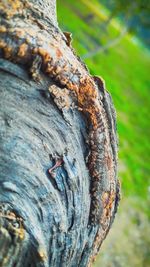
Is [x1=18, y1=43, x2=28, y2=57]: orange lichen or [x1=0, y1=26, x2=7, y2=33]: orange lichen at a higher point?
[x1=0, y1=26, x2=7, y2=33]: orange lichen

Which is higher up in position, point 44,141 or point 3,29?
point 3,29

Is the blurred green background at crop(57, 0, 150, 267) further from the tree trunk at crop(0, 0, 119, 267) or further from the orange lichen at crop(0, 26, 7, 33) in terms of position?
the orange lichen at crop(0, 26, 7, 33)

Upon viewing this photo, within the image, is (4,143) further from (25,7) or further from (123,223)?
(123,223)

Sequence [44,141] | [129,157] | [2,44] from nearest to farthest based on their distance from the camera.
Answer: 1. [2,44]
2. [44,141]
3. [129,157]

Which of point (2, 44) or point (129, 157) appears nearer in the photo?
point (2, 44)

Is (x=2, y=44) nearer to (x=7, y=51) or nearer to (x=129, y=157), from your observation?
(x=7, y=51)

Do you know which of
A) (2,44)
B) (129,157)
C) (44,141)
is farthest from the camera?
(129,157)

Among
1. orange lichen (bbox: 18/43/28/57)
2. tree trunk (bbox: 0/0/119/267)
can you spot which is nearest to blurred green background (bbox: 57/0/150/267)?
tree trunk (bbox: 0/0/119/267)

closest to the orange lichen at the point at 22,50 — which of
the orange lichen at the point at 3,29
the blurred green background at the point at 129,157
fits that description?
the orange lichen at the point at 3,29

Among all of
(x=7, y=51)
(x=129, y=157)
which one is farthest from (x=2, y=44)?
(x=129, y=157)
